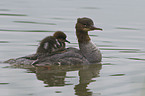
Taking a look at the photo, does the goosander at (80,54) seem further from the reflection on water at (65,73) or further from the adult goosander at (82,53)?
the reflection on water at (65,73)

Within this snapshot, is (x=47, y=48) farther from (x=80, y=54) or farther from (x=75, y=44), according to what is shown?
(x=75, y=44)

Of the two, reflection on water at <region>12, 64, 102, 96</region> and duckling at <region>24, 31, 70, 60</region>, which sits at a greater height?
duckling at <region>24, 31, 70, 60</region>

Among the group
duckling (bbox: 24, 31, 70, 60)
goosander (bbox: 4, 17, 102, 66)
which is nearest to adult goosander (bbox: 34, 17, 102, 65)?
goosander (bbox: 4, 17, 102, 66)

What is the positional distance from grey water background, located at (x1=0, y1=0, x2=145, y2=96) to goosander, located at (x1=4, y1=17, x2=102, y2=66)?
19 centimetres

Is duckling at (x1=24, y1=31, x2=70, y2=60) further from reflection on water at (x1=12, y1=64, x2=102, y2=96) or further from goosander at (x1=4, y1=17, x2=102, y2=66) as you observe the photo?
reflection on water at (x1=12, y1=64, x2=102, y2=96)

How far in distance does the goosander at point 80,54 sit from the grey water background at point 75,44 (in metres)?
0.19

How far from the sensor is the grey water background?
8453 mm

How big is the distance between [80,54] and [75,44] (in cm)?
192

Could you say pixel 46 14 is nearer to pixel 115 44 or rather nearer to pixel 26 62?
pixel 115 44

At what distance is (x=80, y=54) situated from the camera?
1053cm

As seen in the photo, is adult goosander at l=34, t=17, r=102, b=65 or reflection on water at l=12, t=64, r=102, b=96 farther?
adult goosander at l=34, t=17, r=102, b=65

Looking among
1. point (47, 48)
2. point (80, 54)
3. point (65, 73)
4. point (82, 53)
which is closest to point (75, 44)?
point (82, 53)

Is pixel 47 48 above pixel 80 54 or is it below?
above

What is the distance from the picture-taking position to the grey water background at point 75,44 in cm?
845
